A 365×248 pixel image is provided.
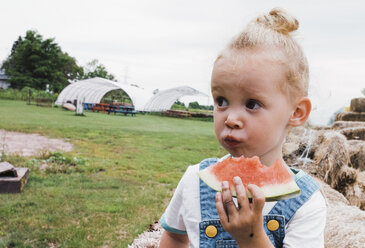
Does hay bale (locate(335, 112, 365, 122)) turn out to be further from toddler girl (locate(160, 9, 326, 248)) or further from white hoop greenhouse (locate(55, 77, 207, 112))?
white hoop greenhouse (locate(55, 77, 207, 112))

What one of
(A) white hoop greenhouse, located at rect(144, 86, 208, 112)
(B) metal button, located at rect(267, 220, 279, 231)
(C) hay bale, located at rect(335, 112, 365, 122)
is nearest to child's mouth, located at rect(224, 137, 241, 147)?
(B) metal button, located at rect(267, 220, 279, 231)

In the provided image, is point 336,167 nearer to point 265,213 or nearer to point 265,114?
point 265,213

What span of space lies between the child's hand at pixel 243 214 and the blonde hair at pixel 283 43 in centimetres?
59

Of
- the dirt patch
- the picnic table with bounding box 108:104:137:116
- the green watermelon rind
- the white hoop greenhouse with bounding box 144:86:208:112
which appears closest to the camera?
the green watermelon rind

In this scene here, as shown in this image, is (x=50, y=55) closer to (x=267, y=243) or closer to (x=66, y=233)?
(x=66, y=233)

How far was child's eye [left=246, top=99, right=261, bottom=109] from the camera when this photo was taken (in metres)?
1.46

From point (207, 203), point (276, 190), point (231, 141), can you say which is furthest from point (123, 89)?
point (276, 190)

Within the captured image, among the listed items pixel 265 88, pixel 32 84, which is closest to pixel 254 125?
pixel 265 88

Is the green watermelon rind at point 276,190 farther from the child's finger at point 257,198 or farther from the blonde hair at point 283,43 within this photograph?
the blonde hair at point 283,43

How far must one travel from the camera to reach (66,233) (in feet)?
14.2

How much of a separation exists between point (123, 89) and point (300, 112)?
1349 inches

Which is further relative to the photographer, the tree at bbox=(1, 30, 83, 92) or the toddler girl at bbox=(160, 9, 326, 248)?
the tree at bbox=(1, 30, 83, 92)

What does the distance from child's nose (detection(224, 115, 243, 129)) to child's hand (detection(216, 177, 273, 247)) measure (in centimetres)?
32

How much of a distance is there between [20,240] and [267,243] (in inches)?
151
